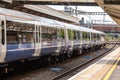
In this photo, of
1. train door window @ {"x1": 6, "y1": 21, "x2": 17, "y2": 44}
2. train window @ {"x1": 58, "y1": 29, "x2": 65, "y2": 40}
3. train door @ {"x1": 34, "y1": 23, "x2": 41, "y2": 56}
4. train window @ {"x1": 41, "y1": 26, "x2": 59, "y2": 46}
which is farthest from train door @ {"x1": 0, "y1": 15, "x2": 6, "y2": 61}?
train window @ {"x1": 58, "y1": 29, "x2": 65, "y2": 40}

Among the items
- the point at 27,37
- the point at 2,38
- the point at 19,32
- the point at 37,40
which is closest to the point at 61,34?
the point at 37,40

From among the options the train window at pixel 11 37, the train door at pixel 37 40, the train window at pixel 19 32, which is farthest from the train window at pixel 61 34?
the train window at pixel 11 37

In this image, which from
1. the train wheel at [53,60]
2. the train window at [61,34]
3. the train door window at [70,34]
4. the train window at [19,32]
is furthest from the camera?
the train door window at [70,34]

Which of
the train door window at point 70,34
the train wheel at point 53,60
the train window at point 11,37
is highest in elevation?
the train window at point 11,37

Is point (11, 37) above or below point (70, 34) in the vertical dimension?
above

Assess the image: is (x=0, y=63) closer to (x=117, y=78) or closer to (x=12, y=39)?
(x=12, y=39)

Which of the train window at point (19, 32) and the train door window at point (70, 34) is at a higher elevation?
the train window at point (19, 32)

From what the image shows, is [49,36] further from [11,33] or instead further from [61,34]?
[11,33]

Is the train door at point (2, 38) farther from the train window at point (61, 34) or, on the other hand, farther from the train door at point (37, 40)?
the train window at point (61, 34)

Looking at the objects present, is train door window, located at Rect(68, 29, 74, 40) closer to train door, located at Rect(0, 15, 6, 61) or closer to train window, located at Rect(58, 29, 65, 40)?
train window, located at Rect(58, 29, 65, 40)

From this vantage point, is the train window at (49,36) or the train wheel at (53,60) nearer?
the train window at (49,36)

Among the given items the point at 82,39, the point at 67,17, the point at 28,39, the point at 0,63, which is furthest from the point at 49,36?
the point at 67,17

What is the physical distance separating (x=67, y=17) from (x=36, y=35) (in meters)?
60.8

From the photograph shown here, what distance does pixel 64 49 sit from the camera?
26.2 meters
